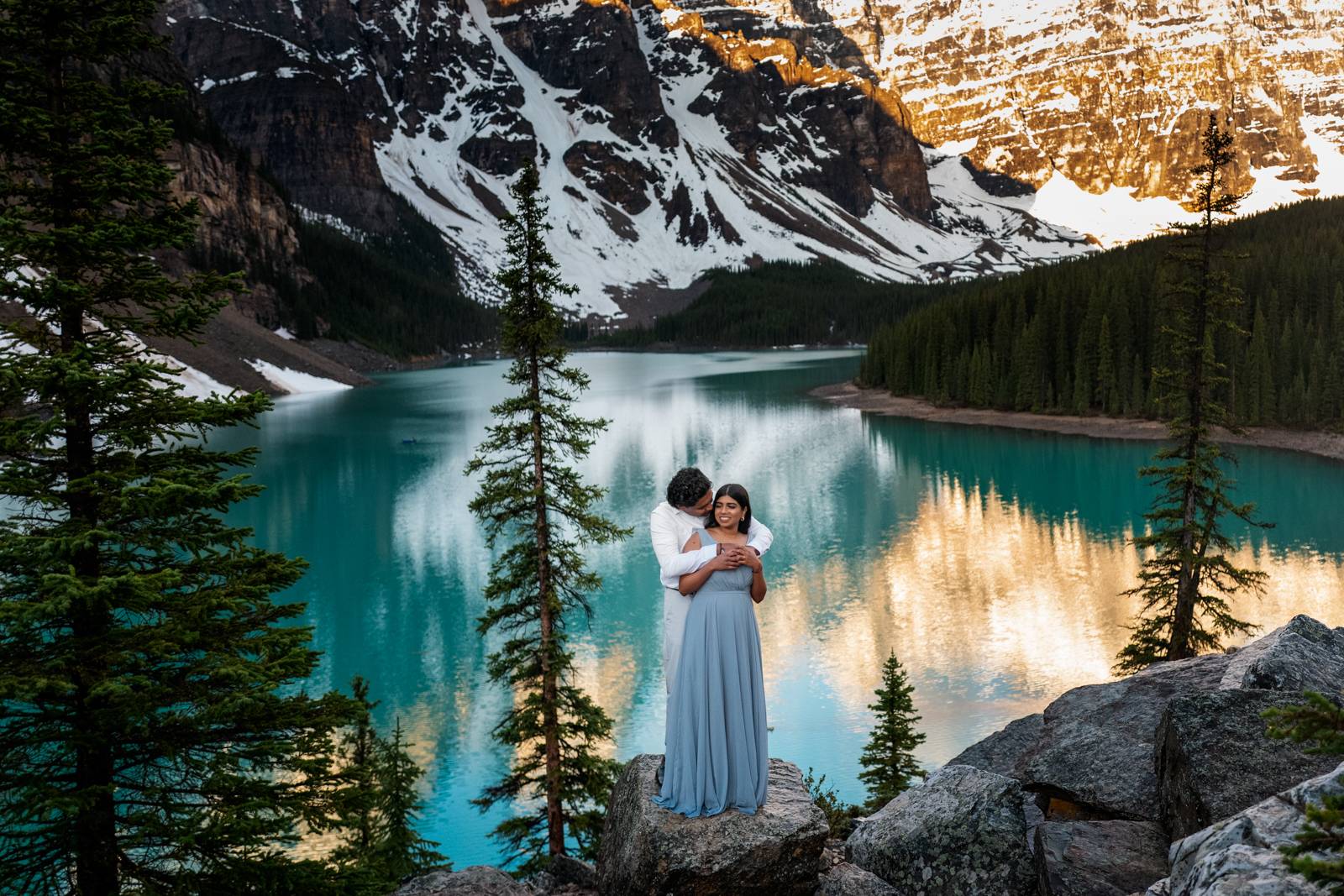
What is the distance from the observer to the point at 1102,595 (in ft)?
110

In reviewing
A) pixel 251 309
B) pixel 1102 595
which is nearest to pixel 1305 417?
pixel 1102 595

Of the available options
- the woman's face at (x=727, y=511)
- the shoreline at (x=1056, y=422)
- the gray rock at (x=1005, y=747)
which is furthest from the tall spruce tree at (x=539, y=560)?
the shoreline at (x=1056, y=422)

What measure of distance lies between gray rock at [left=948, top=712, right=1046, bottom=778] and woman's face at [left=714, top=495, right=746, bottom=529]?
635 centimetres

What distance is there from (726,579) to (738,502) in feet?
2.08

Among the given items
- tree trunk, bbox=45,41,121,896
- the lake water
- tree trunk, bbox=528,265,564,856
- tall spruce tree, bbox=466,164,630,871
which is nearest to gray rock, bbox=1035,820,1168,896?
tree trunk, bbox=45,41,121,896

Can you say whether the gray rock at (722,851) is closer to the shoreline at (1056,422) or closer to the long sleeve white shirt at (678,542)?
the long sleeve white shirt at (678,542)

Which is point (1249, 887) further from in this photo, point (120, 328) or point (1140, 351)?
point (1140, 351)

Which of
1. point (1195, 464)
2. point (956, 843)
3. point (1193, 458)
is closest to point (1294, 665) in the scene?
point (956, 843)

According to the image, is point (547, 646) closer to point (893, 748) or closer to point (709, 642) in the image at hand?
point (893, 748)

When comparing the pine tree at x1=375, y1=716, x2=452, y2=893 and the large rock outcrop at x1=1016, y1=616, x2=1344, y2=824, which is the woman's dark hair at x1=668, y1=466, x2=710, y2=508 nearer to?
the large rock outcrop at x1=1016, y1=616, x2=1344, y2=824

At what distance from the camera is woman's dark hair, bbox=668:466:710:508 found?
7.88m

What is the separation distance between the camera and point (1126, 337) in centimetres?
7975

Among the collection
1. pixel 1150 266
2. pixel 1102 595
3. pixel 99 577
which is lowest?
pixel 1102 595

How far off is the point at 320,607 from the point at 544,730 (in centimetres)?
2046
